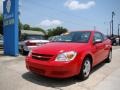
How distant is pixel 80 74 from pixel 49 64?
3.41ft

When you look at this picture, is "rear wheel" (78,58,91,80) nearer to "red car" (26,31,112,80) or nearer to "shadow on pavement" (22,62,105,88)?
"red car" (26,31,112,80)

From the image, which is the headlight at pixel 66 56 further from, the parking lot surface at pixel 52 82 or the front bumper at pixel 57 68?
the parking lot surface at pixel 52 82

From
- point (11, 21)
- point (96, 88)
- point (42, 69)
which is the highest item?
point (11, 21)

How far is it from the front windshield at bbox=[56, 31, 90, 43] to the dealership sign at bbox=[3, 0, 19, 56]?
4.39 metres

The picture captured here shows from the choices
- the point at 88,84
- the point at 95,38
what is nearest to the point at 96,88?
the point at 88,84

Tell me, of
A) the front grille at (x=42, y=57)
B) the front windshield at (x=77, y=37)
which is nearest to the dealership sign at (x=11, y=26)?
the front windshield at (x=77, y=37)

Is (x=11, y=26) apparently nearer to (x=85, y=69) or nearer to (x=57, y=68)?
(x=85, y=69)

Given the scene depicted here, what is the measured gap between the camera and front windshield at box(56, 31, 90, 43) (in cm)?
648

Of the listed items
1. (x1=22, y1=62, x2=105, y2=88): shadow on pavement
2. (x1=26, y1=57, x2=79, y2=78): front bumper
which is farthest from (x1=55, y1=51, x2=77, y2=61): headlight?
(x1=22, y1=62, x2=105, y2=88): shadow on pavement

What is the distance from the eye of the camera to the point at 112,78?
6.13m

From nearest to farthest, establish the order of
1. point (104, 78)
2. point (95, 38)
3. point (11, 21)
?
point (104, 78)
point (95, 38)
point (11, 21)

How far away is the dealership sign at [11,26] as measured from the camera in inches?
419

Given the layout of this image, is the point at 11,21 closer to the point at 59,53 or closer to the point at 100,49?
the point at 100,49

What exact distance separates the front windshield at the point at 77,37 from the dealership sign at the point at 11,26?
4386mm
